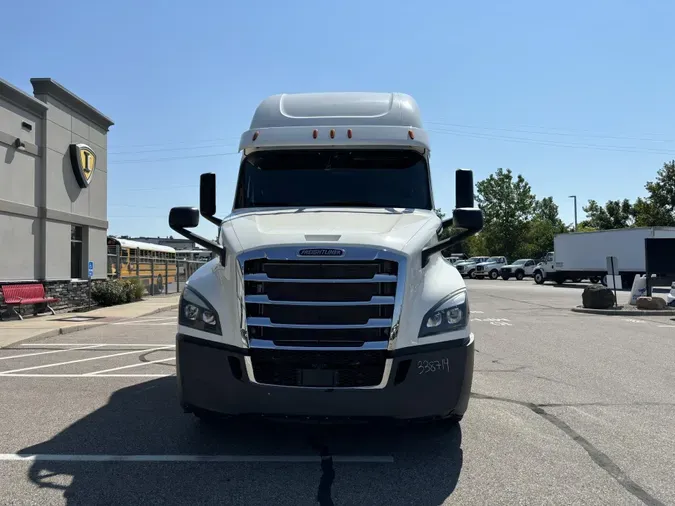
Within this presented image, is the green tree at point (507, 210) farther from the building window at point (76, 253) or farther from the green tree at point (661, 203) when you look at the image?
the building window at point (76, 253)

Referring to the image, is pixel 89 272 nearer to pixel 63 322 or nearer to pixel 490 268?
pixel 63 322

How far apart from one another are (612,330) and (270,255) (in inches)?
457

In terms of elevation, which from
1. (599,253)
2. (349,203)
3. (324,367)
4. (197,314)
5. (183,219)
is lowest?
(324,367)

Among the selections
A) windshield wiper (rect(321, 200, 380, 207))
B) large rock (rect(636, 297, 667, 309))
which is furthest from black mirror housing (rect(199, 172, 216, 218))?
large rock (rect(636, 297, 667, 309))

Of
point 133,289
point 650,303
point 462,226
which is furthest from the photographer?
point 133,289

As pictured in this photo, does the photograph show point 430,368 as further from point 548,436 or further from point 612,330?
point 612,330

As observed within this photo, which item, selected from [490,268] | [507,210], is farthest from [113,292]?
[507,210]

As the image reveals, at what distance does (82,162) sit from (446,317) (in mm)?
17155

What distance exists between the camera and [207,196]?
605 centimetres

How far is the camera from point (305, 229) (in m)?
4.57

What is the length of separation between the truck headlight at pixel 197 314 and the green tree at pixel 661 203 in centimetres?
5035

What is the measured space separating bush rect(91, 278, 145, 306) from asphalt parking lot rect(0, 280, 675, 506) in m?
12.4

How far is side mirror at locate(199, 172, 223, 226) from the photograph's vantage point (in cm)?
603

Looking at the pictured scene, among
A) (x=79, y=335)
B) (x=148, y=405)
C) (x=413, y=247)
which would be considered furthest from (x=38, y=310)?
(x=413, y=247)
